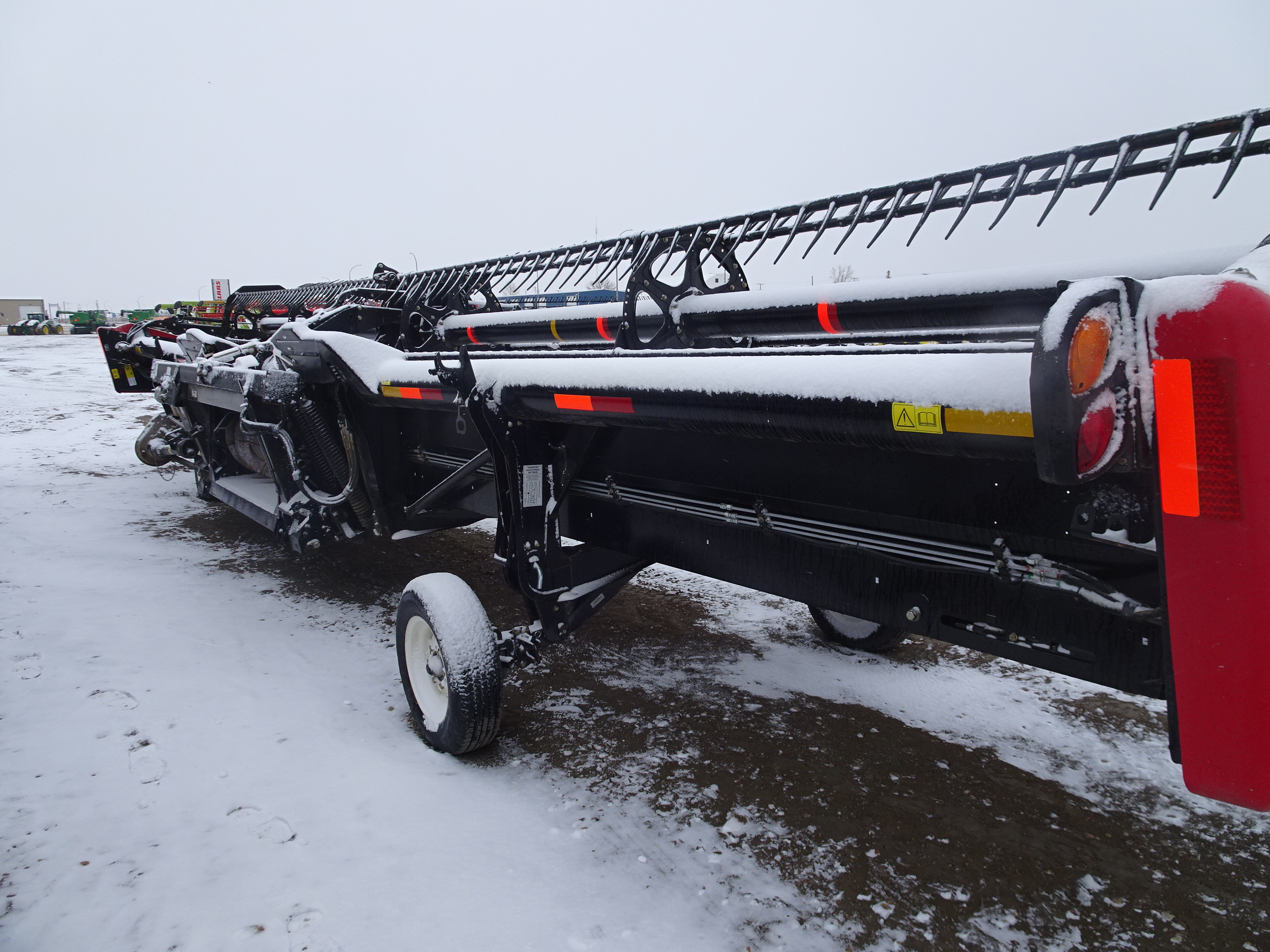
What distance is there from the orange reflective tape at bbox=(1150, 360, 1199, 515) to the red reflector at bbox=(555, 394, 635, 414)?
121 cm

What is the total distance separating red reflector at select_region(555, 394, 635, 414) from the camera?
6.78 ft

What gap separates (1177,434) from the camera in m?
1.10

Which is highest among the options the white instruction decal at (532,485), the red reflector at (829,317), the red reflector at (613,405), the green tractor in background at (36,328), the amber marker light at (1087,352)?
the green tractor in background at (36,328)

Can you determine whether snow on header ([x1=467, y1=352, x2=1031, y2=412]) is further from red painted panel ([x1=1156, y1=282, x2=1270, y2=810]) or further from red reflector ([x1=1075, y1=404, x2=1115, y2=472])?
red painted panel ([x1=1156, y1=282, x2=1270, y2=810])

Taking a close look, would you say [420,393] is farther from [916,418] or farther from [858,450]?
[916,418]

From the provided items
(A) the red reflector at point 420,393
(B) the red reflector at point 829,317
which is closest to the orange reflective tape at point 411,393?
(A) the red reflector at point 420,393

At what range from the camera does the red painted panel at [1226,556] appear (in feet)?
3.43

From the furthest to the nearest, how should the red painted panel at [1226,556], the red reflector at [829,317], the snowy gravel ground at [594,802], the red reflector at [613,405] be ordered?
1. the red reflector at [829,317]
2. the red reflector at [613,405]
3. the snowy gravel ground at [594,802]
4. the red painted panel at [1226,556]

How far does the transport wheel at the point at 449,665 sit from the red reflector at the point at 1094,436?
6.28 ft

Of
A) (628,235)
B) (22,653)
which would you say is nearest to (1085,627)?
(628,235)

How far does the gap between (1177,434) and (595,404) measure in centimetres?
141

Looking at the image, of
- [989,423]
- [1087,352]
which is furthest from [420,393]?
[1087,352]

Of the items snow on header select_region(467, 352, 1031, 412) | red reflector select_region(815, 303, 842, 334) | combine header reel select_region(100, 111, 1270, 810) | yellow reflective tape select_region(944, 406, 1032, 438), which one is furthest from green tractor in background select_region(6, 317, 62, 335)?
yellow reflective tape select_region(944, 406, 1032, 438)

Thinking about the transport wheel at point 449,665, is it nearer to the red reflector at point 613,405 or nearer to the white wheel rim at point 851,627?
the red reflector at point 613,405
